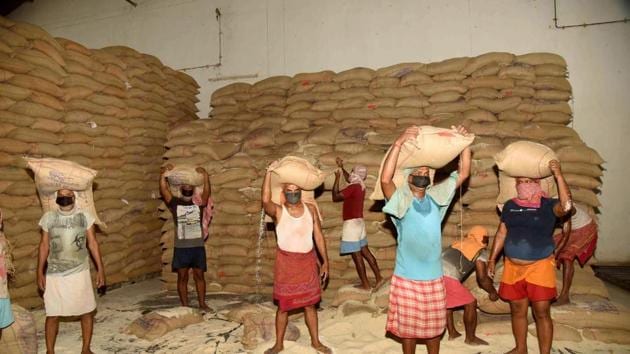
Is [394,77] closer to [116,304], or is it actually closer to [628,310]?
[628,310]

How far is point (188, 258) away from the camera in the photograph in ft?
14.9

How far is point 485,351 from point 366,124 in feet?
10.4

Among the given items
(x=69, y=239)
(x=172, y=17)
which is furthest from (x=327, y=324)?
(x=172, y=17)

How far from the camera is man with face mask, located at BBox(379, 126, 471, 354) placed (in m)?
2.53

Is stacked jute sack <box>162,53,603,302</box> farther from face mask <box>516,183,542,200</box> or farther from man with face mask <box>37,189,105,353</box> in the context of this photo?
man with face mask <box>37,189,105,353</box>

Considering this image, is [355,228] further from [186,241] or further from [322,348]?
[186,241]

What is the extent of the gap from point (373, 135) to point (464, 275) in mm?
2309

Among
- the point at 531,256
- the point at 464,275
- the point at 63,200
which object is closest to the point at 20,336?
the point at 63,200

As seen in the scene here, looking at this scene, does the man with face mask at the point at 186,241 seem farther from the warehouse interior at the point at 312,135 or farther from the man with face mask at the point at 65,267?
the man with face mask at the point at 65,267

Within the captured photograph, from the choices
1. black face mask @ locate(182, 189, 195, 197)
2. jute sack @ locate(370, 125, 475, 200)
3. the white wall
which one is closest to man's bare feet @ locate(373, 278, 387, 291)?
jute sack @ locate(370, 125, 475, 200)

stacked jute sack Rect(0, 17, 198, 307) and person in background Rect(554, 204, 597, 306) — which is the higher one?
stacked jute sack Rect(0, 17, 198, 307)

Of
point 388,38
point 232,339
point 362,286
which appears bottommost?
point 232,339

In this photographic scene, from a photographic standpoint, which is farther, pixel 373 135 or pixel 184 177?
pixel 373 135

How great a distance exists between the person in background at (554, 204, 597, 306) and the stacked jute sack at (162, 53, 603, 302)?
1.41ft
